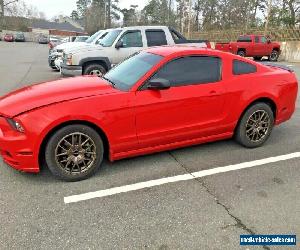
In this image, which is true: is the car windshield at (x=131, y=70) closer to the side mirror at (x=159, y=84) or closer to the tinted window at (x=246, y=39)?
the side mirror at (x=159, y=84)

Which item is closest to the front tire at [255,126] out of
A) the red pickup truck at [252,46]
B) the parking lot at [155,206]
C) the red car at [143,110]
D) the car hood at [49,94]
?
the red car at [143,110]

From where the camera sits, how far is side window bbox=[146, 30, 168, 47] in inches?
396

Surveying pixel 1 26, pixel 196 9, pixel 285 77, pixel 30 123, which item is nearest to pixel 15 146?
pixel 30 123

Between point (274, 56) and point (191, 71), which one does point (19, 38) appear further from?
point (191, 71)

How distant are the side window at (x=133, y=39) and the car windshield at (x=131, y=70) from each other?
205 inches

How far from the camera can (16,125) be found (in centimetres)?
367

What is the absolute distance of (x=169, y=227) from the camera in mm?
3064

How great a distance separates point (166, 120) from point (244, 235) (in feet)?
5.93

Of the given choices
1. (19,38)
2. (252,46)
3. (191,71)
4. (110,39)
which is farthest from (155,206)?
(19,38)

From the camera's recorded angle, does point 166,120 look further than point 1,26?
No

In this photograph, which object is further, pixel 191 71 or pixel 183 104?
pixel 191 71

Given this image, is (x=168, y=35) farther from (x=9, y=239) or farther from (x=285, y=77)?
(x=9, y=239)

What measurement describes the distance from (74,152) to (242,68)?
2802 mm

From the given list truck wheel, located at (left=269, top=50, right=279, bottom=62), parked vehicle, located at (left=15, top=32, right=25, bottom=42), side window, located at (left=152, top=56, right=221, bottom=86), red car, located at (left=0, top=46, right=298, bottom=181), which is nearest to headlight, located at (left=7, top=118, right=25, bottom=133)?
red car, located at (left=0, top=46, right=298, bottom=181)
